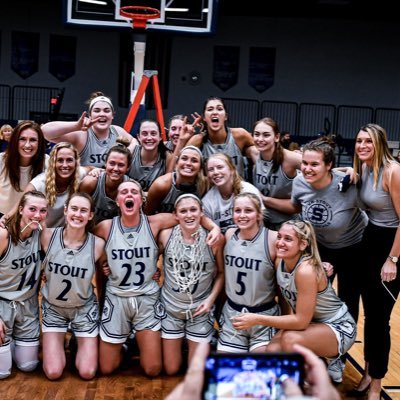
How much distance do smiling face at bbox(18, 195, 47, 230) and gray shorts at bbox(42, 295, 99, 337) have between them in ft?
1.74

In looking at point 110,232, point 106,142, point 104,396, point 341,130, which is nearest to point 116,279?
point 110,232

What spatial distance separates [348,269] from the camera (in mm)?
3625

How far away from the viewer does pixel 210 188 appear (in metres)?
3.95

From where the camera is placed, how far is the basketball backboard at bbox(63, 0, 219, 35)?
23.1 feet

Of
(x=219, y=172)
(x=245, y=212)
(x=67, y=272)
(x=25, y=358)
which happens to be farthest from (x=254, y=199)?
(x=25, y=358)

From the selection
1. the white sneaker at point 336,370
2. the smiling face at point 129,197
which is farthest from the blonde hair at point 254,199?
the white sneaker at point 336,370

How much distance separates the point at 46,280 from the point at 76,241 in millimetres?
291

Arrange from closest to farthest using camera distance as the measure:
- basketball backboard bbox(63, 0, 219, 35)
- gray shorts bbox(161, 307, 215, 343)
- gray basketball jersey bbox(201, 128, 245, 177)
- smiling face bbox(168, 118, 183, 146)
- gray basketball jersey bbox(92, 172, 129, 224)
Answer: gray shorts bbox(161, 307, 215, 343) → gray basketball jersey bbox(92, 172, 129, 224) → gray basketball jersey bbox(201, 128, 245, 177) → smiling face bbox(168, 118, 183, 146) → basketball backboard bbox(63, 0, 219, 35)

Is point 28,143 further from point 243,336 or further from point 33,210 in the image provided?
point 243,336

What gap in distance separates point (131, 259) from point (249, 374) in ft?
8.38

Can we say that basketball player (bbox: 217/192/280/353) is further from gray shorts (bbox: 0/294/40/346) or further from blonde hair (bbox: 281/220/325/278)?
gray shorts (bbox: 0/294/40/346)

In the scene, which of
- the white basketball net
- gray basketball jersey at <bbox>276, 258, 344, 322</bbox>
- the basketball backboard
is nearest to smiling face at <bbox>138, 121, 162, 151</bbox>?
the white basketball net

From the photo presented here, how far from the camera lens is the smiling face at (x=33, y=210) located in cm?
346

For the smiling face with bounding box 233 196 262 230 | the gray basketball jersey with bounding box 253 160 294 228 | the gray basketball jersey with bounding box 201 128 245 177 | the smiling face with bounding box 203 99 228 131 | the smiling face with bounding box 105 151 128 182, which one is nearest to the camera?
the smiling face with bounding box 233 196 262 230
